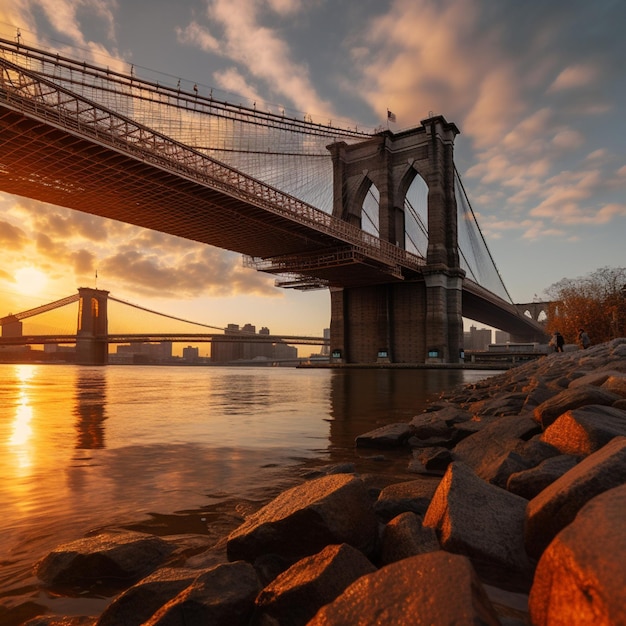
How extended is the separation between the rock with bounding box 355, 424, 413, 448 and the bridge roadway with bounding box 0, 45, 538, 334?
87.7 feet

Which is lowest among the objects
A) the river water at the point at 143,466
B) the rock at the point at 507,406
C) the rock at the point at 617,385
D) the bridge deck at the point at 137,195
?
the river water at the point at 143,466

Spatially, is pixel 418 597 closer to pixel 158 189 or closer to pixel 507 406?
pixel 507 406

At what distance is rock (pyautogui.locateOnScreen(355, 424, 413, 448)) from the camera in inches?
239

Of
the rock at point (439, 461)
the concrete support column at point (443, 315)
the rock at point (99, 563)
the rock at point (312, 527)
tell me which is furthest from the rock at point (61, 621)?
the concrete support column at point (443, 315)

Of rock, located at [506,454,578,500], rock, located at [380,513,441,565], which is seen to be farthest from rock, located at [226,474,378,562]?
rock, located at [506,454,578,500]

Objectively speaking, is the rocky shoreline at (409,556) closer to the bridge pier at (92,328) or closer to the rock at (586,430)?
the rock at (586,430)

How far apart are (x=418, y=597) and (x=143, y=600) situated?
1243 mm

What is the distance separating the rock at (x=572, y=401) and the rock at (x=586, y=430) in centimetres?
49

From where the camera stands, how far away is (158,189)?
115 feet

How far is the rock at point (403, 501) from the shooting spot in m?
3.01

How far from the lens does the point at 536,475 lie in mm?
2850

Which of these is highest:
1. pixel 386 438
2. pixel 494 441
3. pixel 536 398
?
pixel 536 398

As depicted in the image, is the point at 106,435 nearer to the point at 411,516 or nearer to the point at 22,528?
the point at 22,528

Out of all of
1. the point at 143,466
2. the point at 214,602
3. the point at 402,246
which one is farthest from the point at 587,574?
the point at 402,246
